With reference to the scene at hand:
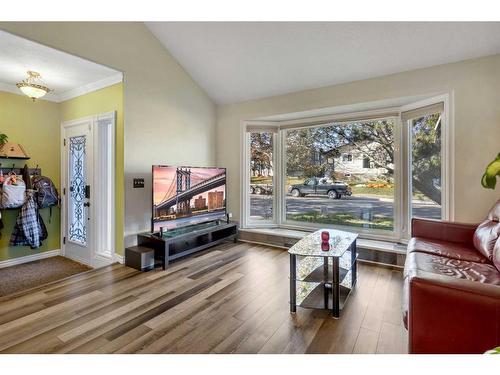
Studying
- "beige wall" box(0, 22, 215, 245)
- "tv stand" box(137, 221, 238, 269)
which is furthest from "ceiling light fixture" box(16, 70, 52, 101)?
"tv stand" box(137, 221, 238, 269)

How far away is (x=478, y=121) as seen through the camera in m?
2.79

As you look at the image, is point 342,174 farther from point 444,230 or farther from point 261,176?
point 444,230

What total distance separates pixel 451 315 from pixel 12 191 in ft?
15.2

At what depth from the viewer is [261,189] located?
4.50 m

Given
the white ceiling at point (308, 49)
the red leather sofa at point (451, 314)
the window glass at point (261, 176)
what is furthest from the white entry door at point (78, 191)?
the red leather sofa at point (451, 314)

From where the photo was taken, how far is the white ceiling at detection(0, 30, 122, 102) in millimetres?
2568

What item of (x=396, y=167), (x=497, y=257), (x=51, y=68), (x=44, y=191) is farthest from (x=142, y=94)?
(x=497, y=257)

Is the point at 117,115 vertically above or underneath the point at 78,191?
above

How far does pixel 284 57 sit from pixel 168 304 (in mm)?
3107

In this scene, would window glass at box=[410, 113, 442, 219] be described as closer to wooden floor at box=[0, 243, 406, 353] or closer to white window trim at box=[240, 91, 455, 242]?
white window trim at box=[240, 91, 455, 242]
